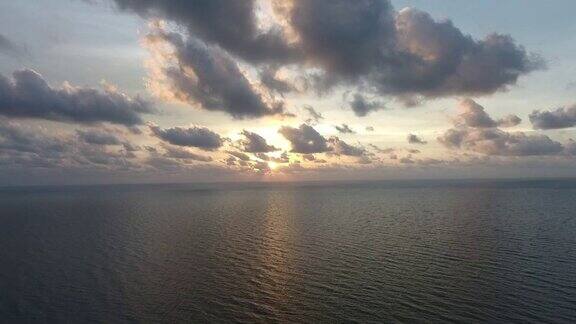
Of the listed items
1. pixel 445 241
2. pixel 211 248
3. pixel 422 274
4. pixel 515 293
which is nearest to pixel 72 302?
pixel 211 248

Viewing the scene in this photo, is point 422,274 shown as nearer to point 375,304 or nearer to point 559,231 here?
point 375,304

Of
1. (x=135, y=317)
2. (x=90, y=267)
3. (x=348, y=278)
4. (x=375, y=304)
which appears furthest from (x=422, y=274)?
(x=90, y=267)

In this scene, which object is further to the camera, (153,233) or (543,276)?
(153,233)

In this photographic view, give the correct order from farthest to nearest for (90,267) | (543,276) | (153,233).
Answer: (153,233) → (90,267) → (543,276)

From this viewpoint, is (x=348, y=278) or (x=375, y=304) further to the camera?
(x=348, y=278)

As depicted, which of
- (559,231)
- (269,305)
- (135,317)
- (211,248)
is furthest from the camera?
(559,231)

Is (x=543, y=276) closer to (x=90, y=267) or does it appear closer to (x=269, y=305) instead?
(x=269, y=305)

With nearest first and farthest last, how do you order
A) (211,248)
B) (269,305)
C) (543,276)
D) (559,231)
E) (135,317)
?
(135,317)
(269,305)
(543,276)
(211,248)
(559,231)

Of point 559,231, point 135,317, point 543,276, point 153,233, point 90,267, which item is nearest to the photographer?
point 135,317
